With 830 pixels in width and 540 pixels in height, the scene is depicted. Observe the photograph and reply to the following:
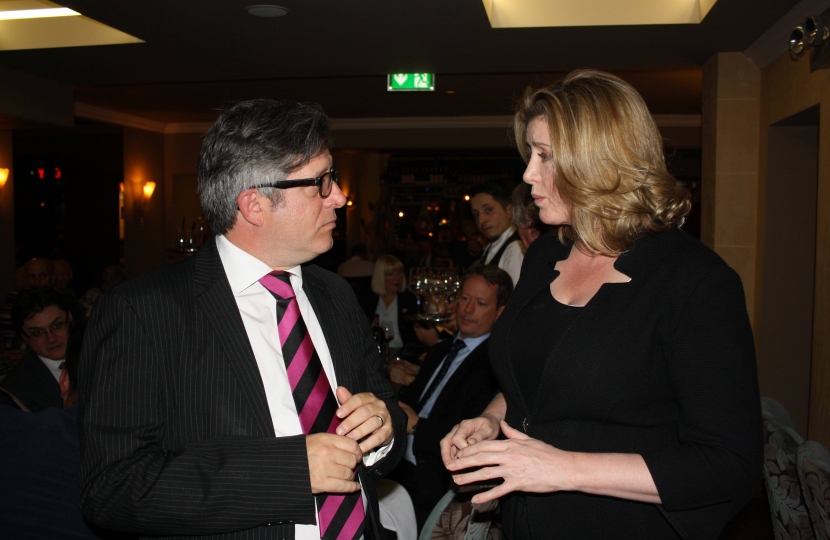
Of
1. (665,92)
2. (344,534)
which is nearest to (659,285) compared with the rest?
(344,534)

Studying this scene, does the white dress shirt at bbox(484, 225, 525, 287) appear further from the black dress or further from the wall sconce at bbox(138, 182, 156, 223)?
the wall sconce at bbox(138, 182, 156, 223)

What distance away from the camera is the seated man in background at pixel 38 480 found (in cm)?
167

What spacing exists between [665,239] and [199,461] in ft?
3.28

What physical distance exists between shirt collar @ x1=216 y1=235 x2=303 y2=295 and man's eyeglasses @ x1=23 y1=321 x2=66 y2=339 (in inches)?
99.0

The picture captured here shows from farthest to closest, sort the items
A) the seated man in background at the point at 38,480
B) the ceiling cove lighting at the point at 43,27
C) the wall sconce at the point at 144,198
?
the wall sconce at the point at 144,198, the ceiling cove lighting at the point at 43,27, the seated man in background at the point at 38,480

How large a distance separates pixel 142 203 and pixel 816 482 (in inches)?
422

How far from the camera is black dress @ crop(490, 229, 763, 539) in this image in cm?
113

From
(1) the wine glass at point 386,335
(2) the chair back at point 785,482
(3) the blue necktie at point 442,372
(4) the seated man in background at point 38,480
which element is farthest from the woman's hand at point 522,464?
(1) the wine glass at point 386,335

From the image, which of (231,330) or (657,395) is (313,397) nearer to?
(231,330)

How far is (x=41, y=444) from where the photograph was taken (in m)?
1.69

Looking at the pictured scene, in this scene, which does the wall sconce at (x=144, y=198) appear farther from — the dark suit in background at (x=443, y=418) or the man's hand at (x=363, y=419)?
the man's hand at (x=363, y=419)

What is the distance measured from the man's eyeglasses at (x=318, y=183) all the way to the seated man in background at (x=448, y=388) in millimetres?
1599

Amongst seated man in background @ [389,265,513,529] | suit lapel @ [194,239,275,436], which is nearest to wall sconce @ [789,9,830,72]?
seated man in background @ [389,265,513,529]

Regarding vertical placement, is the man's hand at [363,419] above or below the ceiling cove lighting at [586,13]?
below
